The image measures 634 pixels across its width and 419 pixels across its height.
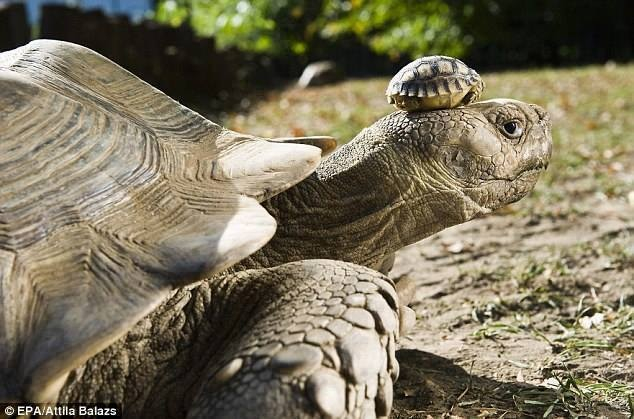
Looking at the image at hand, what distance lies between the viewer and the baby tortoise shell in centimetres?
221

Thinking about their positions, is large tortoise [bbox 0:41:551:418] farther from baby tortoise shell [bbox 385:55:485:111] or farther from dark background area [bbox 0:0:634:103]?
dark background area [bbox 0:0:634:103]

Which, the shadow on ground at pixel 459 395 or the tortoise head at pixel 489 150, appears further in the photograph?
the tortoise head at pixel 489 150

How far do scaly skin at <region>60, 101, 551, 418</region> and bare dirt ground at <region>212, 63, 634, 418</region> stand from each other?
15.7 inches

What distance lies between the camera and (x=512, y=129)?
2.29m

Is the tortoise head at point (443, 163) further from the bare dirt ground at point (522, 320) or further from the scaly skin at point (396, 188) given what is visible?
the bare dirt ground at point (522, 320)

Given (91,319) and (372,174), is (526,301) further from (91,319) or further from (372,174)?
(91,319)

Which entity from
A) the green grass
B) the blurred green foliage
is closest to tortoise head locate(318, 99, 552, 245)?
the green grass

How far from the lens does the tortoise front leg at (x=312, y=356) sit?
4.85 feet

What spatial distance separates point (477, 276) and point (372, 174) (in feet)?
4.11

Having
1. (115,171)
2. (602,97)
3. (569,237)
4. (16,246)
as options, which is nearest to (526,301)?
(569,237)

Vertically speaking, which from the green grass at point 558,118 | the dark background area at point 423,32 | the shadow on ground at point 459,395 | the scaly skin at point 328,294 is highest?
the scaly skin at point 328,294

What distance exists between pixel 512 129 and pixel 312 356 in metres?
1.08

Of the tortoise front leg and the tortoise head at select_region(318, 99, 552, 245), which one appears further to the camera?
the tortoise head at select_region(318, 99, 552, 245)

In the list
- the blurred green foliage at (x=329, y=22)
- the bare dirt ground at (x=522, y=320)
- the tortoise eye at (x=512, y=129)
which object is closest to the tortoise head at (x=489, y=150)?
the tortoise eye at (x=512, y=129)
